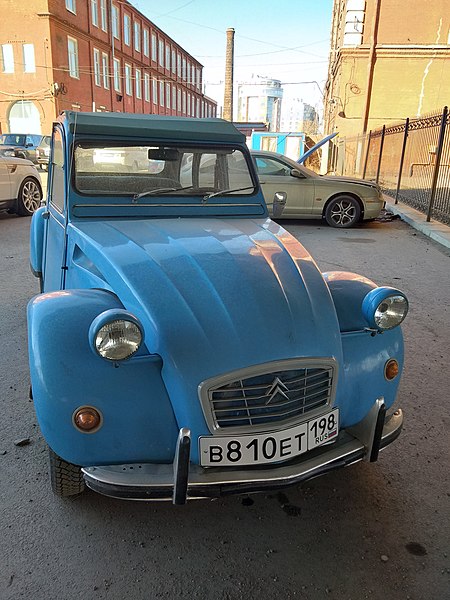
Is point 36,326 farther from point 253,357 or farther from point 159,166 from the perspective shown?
point 159,166

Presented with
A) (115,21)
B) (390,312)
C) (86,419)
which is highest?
(115,21)

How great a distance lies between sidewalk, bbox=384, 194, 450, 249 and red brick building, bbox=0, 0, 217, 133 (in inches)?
963

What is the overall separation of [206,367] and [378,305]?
1.00 meters

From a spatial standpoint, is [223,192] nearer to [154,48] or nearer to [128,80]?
[128,80]

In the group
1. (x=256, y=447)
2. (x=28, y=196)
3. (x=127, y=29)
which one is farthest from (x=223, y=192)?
(x=127, y=29)

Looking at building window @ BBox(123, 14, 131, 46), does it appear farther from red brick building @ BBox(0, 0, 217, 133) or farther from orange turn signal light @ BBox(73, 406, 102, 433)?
orange turn signal light @ BBox(73, 406, 102, 433)

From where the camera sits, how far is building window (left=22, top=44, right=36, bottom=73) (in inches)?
1188

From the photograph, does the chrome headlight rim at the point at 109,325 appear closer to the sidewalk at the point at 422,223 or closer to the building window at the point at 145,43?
the sidewalk at the point at 422,223

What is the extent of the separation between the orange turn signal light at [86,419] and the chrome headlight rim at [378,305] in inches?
54.9

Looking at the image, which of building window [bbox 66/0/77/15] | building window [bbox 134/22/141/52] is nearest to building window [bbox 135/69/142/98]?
building window [bbox 134/22/141/52]

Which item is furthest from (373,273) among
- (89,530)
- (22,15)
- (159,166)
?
(22,15)

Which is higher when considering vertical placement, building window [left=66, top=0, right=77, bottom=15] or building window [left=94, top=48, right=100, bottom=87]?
building window [left=66, top=0, right=77, bottom=15]

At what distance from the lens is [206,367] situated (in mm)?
2014

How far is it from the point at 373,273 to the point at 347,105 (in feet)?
78.6
